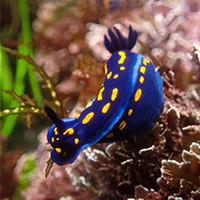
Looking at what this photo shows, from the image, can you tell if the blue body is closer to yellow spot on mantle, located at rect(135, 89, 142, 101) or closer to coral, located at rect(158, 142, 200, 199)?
yellow spot on mantle, located at rect(135, 89, 142, 101)

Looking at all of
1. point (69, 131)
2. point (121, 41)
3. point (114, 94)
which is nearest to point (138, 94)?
point (114, 94)

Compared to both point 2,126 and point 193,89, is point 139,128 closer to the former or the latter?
point 193,89

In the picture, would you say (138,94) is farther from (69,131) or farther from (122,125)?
(69,131)

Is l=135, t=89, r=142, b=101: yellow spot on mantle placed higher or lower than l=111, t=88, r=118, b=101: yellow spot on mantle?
lower

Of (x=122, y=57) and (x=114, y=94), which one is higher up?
(x=122, y=57)

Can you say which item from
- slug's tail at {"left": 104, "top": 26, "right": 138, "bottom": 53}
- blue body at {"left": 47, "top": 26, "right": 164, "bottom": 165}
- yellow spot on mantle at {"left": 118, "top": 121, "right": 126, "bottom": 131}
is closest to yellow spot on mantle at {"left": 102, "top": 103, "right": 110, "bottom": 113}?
blue body at {"left": 47, "top": 26, "right": 164, "bottom": 165}

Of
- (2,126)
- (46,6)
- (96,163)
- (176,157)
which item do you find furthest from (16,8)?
(176,157)

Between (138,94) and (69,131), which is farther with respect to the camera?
(138,94)

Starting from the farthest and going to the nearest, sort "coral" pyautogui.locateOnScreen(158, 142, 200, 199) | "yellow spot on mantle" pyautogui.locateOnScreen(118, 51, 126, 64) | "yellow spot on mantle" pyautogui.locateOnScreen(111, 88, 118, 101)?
"yellow spot on mantle" pyautogui.locateOnScreen(118, 51, 126, 64)
"yellow spot on mantle" pyautogui.locateOnScreen(111, 88, 118, 101)
"coral" pyautogui.locateOnScreen(158, 142, 200, 199)
